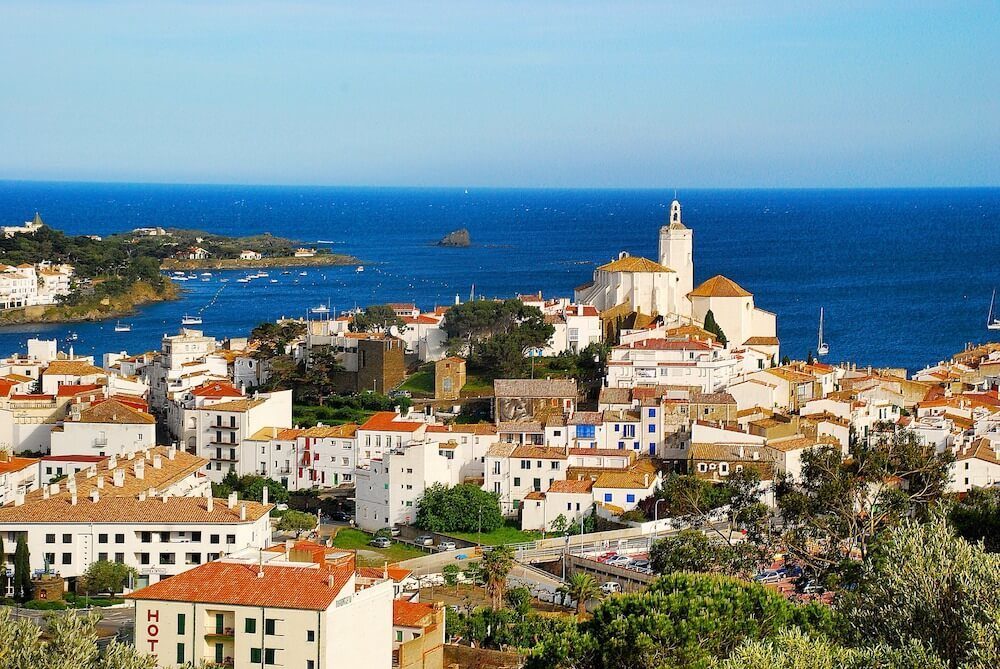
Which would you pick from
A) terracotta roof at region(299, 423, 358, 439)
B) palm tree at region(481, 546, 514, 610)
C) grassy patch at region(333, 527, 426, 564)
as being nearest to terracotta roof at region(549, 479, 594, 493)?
grassy patch at region(333, 527, 426, 564)

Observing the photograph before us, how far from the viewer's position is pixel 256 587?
18406 mm

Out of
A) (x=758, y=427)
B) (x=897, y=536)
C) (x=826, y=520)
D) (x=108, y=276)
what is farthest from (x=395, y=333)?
(x=108, y=276)

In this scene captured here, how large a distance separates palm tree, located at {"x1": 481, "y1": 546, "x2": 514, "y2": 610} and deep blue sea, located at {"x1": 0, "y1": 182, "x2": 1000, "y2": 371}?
30.0 meters

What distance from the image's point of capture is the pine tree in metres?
39.2

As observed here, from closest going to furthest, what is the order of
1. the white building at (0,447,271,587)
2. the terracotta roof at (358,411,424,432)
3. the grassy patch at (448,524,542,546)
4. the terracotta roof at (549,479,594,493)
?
the white building at (0,447,271,587)
the grassy patch at (448,524,542,546)
the terracotta roof at (549,479,594,493)
the terracotta roof at (358,411,424,432)

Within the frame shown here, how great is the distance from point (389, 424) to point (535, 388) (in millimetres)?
3548

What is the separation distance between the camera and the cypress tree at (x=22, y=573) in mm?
23844

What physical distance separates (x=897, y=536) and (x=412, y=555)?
12.2 meters

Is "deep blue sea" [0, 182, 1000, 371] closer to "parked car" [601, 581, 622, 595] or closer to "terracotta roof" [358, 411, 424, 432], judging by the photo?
"terracotta roof" [358, 411, 424, 432]

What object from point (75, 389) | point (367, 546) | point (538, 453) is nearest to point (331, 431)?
point (538, 453)

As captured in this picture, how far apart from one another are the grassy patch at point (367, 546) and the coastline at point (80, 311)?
43.5m

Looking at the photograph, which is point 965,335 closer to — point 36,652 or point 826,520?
point 826,520

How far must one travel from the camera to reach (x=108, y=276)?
78812mm

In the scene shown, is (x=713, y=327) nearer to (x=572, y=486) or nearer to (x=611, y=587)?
(x=572, y=486)
